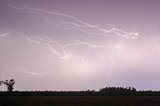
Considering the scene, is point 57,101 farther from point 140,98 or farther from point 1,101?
point 140,98

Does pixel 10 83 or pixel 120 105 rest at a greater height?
pixel 10 83

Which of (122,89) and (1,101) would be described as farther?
(122,89)

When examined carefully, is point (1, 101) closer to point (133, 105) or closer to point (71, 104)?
point (71, 104)

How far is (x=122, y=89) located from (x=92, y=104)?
20.9m

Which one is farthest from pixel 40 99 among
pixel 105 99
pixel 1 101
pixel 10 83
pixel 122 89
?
pixel 10 83

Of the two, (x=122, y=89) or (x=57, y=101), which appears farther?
(x=122, y=89)

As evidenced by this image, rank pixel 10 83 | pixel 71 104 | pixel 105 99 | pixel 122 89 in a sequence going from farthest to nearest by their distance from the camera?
pixel 10 83
pixel 122 89
pixel 105 99
pixel 71 104

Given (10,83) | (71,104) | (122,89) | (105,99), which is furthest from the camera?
(10,83)

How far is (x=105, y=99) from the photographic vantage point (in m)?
32.1

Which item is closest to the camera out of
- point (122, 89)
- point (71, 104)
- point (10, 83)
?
point (71, 104)

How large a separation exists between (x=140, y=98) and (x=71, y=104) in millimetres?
6900

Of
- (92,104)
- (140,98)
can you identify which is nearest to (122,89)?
(140,98)

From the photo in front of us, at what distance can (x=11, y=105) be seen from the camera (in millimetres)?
30141

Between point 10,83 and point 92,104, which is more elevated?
point 10,83
